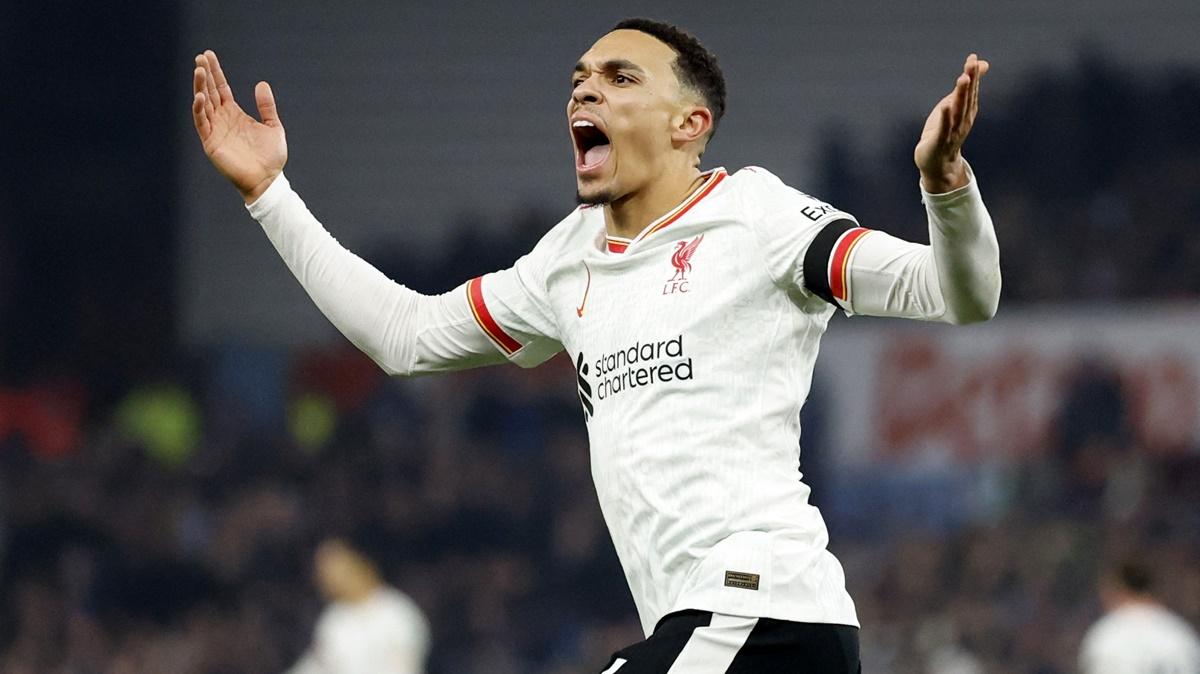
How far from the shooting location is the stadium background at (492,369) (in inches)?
488

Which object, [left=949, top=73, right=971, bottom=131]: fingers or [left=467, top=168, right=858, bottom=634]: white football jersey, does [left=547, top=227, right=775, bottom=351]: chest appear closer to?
[left=467, top=168, right=858, bottom=634]: white football jersey

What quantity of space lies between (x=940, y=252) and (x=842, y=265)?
0.21 m

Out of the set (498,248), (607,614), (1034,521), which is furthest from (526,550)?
(1034,521)

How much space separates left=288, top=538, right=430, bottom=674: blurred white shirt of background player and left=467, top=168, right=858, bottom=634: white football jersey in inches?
273

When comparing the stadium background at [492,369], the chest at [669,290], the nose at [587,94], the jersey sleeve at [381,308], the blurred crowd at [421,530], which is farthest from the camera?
the stadium background at [492,369]

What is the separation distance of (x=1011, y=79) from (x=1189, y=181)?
4.90 ft

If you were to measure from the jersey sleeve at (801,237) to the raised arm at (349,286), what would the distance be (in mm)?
600

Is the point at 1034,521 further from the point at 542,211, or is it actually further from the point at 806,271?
the point at 806,271

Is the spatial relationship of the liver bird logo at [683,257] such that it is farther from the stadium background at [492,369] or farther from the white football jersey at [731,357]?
the stadium background at [492,369]

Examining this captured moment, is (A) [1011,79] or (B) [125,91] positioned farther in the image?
(B) [125,91]

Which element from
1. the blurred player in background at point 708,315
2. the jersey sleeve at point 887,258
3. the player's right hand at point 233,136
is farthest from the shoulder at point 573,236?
the player's right hand at point 233,136

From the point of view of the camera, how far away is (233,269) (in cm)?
1499

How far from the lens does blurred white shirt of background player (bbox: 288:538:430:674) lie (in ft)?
31.7

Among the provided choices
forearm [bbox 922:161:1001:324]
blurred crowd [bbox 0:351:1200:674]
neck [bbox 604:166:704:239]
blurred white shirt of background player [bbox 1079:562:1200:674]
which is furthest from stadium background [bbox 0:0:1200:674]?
forearm [bbox 922:161:1001:324]
